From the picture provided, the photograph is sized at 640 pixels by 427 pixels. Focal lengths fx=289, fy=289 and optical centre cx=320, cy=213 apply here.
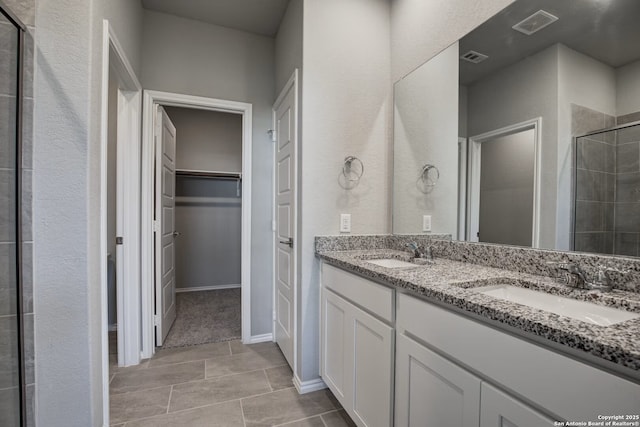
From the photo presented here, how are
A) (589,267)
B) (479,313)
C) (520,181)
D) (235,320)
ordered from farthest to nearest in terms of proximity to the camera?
(235,320), (520,181), (589,267), (479,313)

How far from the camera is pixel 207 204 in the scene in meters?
4.30

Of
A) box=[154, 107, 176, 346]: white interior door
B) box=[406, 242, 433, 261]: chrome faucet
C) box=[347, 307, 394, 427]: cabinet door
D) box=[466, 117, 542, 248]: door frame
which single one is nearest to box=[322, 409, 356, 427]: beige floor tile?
box=[347, 307, 394, 427]: cabinet door

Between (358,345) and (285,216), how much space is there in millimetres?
1148

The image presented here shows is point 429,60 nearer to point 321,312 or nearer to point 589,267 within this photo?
point 589,267

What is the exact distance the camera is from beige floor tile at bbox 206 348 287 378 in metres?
2.15

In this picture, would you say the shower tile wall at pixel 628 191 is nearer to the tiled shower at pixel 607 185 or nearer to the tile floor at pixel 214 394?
the tiled shower at pixel 607 185

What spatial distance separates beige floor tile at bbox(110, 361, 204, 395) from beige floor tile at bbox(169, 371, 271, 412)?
10 centimetres

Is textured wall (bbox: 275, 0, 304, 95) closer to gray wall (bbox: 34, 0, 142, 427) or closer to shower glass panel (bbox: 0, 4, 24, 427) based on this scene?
gray wall (bbox: 34, 0, 142, 427)

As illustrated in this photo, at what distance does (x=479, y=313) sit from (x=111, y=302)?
3277mm

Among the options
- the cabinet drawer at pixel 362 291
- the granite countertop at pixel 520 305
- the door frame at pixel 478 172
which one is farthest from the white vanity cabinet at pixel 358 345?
the door frame at pixel 478 172

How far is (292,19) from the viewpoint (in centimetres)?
216

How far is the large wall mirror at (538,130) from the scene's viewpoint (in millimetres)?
1016

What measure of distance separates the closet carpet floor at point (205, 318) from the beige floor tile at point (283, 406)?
0.97 meters

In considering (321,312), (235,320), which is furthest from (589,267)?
(235,320)
